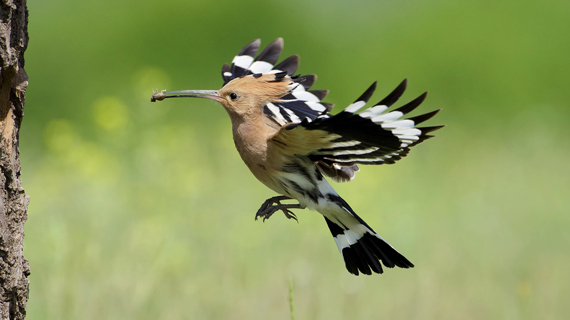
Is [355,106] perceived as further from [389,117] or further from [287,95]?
[287,95]

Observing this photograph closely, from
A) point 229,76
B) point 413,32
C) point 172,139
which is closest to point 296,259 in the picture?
point 172,139

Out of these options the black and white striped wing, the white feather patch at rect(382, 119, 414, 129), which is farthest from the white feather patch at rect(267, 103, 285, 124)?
the white feather patch at rect(382, 119, 414, 129)

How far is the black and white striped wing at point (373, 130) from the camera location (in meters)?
1.84

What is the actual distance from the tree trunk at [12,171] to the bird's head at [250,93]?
726 millimetres

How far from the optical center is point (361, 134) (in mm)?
1933

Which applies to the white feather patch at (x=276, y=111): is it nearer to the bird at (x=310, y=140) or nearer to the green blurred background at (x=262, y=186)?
the bird at (x=310, y=140)

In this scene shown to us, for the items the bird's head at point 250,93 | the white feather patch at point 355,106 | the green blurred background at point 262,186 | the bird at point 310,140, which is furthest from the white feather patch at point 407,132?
the green blurred background at point 262,186

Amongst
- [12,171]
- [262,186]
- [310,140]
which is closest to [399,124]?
[310,140]

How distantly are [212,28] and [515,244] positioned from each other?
378cm

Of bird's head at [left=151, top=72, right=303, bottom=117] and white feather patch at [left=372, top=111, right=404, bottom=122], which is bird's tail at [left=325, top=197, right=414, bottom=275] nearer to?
bird's head at [left=151, top=72, right=303, bottom=117]

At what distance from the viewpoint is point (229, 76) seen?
2789 mm

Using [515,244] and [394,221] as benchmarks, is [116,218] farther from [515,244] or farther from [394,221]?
[515,244]

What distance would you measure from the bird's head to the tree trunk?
2.38 feet

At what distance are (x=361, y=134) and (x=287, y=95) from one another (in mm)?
821
